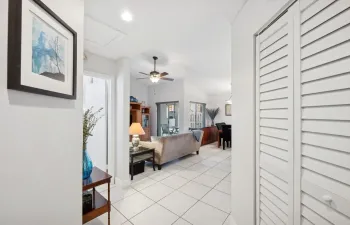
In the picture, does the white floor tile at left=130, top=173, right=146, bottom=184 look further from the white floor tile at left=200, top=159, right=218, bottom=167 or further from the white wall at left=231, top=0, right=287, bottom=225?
the white wall at left=231, top=0, right=287, bottom=225

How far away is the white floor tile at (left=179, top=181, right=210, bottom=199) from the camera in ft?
8.12

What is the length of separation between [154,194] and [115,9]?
2.63 metres

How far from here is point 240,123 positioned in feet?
5.02

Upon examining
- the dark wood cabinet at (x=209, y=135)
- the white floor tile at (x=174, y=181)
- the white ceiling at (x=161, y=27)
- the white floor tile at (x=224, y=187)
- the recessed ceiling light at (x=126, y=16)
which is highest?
the white ceiling at (x=161, y=27)

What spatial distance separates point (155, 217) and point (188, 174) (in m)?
1.49

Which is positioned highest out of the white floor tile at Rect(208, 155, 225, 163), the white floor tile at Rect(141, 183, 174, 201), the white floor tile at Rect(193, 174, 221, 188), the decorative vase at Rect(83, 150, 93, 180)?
the decorative vase at Rect(83, 150, 93, 180)

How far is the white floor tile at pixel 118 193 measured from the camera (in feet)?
7.79

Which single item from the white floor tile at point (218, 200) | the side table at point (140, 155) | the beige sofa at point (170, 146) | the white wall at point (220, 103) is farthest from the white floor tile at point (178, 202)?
the white wall at point (220, 103)

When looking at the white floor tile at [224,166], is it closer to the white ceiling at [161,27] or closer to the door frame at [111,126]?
the door frame at [111,126]

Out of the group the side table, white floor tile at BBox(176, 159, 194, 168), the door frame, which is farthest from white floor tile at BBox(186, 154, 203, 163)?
the door frame

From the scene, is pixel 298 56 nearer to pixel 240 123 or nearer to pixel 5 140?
pixel 240 123

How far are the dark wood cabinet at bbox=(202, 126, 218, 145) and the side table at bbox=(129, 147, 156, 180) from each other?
11.0 feet

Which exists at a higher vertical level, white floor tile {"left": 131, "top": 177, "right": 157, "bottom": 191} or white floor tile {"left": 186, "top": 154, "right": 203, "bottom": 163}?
white floor tile {"left": 131, "top": 177, "right": 157, "bottom": 191}

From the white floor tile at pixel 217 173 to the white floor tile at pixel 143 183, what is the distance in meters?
1.30
